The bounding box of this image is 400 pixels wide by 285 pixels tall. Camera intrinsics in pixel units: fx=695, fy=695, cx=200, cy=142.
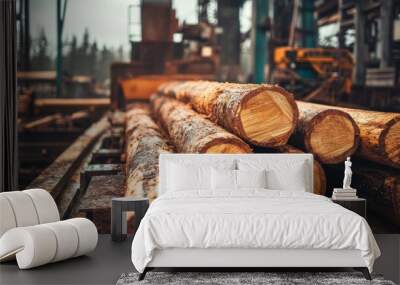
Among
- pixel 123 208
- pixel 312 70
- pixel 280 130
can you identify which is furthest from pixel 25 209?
pixel 312 70

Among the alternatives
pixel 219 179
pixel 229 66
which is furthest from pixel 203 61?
pixel 219 179

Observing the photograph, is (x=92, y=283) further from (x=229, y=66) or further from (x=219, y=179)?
(x=229, y=66)

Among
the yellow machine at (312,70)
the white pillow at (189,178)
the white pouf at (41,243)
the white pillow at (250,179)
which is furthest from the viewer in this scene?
the yellow machine at (312,70)

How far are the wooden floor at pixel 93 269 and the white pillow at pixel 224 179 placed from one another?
35.0 inches

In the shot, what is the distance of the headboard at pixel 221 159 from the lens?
5.97 metres

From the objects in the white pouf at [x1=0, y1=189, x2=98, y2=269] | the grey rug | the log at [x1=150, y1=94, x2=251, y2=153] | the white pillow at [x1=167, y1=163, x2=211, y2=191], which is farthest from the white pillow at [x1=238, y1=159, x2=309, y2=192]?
the white pouf at [x1=0, y1=189, x2=98, y2=269]

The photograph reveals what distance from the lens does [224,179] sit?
5.65m

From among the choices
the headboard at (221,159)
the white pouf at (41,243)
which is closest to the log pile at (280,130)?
the headboard at (221,159)

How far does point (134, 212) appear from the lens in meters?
6.00

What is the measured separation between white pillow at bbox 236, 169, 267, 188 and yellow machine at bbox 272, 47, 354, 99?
122 cm

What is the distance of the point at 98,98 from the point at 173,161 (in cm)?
113

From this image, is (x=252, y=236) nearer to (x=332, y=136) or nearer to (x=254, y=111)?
(x=254, y=111)

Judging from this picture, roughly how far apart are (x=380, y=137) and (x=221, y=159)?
1.44m

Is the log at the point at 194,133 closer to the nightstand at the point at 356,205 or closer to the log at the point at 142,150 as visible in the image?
the log at the point at 142,150
